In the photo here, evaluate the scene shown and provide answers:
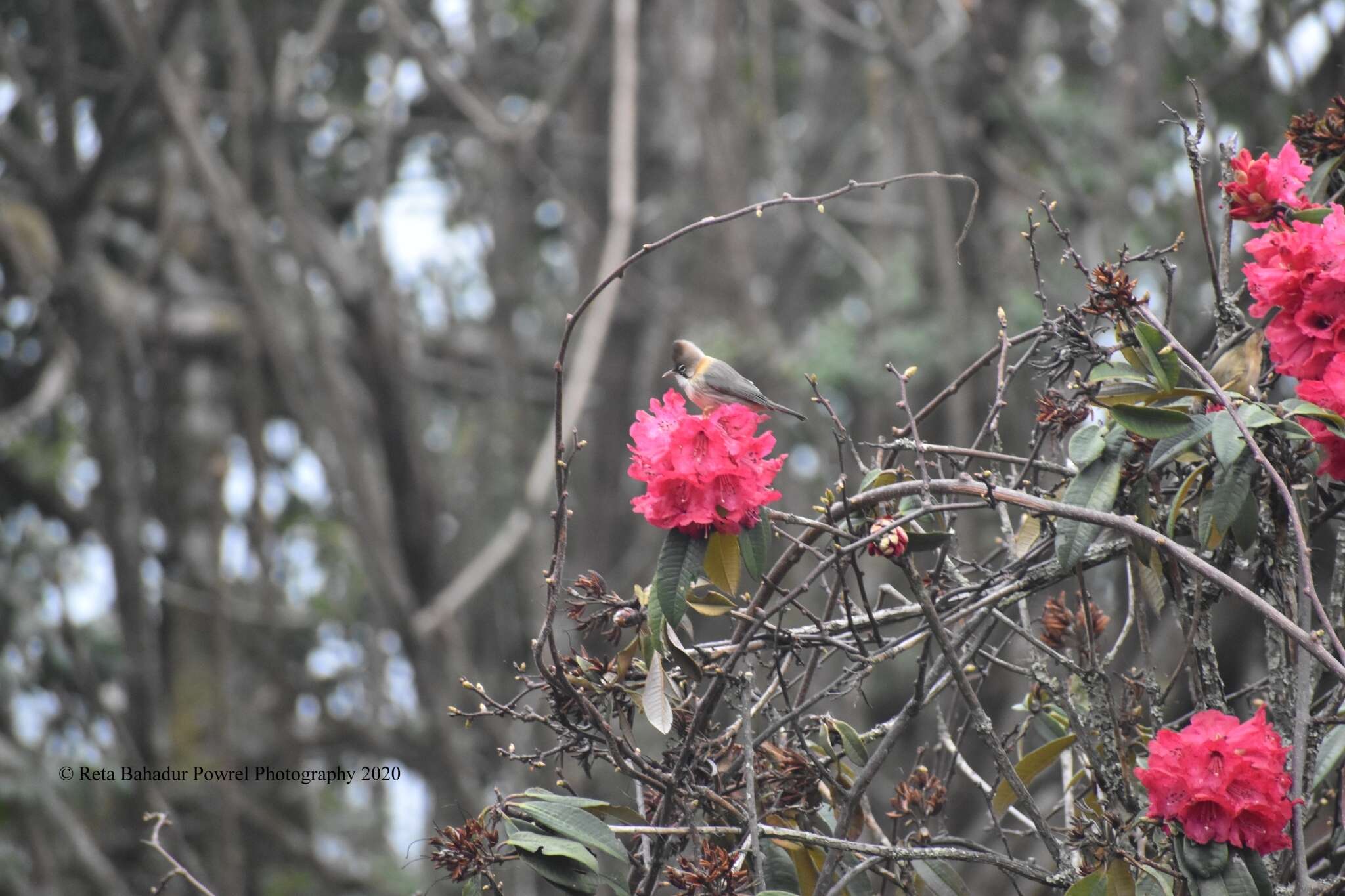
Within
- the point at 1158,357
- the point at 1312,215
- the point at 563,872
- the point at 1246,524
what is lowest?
the point at 563,872

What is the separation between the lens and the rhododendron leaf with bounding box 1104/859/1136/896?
1527mm

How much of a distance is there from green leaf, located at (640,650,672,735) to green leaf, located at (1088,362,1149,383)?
2.17ft

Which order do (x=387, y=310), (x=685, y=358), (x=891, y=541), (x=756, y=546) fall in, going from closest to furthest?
(x=891, y=541), (x=756, y=546), (x=685, y=358), (x=387, y=310)

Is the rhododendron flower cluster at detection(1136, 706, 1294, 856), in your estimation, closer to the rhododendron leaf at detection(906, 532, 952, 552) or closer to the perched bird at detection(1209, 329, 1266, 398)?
the rhododendron leaf at detection(906, 532, 952, 552)

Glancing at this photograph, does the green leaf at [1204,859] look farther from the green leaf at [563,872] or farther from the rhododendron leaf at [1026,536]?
the green leaf at [563,872]

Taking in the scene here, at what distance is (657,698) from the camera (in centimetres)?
162

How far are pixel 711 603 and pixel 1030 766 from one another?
54 centimetres

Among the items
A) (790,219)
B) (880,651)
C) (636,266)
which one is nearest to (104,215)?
(636,266)

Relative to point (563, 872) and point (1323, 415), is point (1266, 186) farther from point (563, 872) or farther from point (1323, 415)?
point (563, 872)

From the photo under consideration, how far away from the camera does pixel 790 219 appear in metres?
9.80

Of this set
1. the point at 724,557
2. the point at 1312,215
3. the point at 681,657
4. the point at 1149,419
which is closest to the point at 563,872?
the point at 681,657

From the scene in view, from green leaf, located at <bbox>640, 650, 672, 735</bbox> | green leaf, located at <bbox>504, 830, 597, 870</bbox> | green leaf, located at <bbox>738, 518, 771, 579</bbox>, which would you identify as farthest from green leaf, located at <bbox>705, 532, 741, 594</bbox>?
green leaf, located at <bbox>504, 830, 597, 870</bbox>

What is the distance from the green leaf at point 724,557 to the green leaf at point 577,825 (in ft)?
1.14

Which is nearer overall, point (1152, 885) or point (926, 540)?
point (1152, 885)
